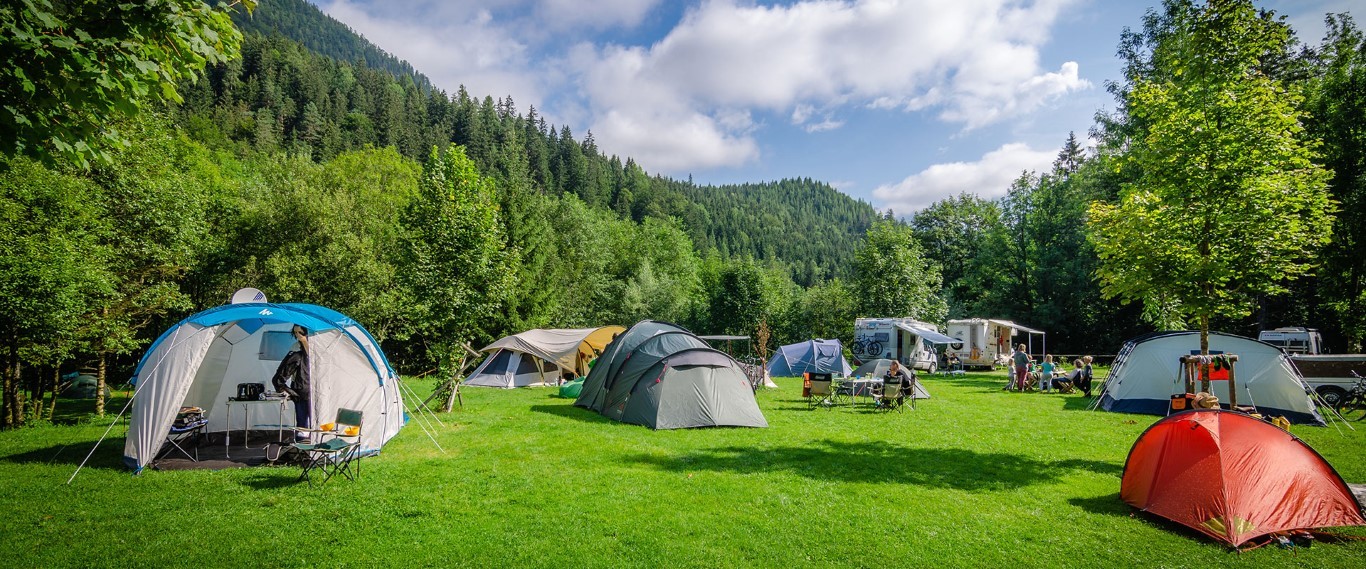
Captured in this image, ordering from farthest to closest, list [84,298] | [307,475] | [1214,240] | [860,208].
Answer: [860,208]
[84,298]
[1214,240]
[307,475]

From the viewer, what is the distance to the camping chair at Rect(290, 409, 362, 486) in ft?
24.3

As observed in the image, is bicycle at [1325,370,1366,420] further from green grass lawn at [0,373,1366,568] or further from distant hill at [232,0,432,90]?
distant hill at [232,0,432,90]

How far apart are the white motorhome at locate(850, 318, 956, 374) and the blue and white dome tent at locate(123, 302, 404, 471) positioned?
68.5 feet

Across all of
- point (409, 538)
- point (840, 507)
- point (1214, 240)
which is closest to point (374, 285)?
point (409, 538)

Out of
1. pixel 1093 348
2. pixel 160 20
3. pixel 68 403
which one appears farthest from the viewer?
pixel 1093 348

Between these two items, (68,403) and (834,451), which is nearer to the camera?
(834,451)

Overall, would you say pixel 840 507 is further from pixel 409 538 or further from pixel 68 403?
pixel 68 403

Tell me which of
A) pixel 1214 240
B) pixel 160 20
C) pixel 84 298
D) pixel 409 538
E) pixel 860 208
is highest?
pixel 860 208

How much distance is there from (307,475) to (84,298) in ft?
21.8

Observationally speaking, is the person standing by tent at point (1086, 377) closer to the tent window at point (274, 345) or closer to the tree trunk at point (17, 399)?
the tent window at point (274, 345)

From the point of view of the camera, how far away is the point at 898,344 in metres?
27.0

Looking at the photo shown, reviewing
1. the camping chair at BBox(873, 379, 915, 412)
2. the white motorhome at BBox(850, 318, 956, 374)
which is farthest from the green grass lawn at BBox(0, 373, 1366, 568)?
the white motorhome at BBox(850, 318, 956, 374)

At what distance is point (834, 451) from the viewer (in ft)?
31.4

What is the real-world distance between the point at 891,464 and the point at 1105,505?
2.62 m
